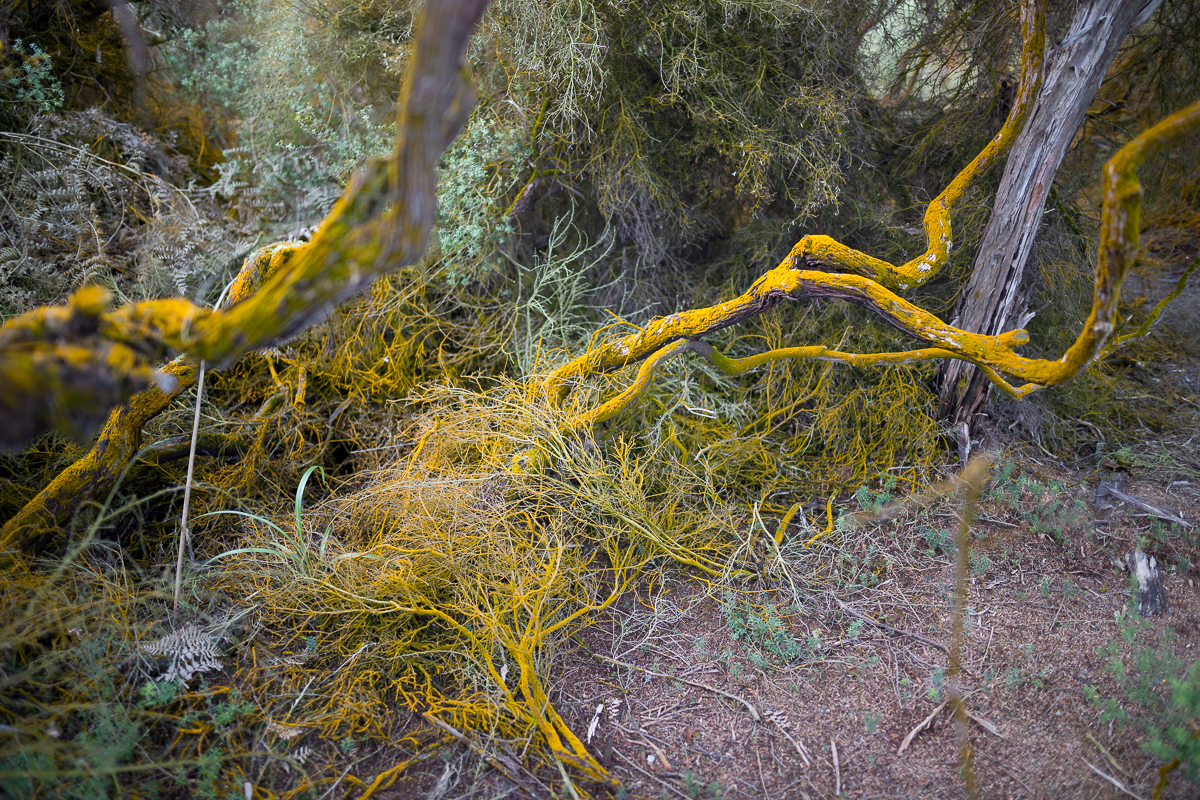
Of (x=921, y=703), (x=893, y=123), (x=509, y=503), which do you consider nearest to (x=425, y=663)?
(x=509, y=503)

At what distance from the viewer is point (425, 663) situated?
2195mm

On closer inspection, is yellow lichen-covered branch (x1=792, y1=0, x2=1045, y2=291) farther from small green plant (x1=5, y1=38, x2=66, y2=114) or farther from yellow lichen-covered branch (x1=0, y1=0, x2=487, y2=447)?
small green plant (x1=5, y1=38, x2=66, y2=114)

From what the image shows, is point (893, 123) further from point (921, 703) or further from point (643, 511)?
point (921, 703)

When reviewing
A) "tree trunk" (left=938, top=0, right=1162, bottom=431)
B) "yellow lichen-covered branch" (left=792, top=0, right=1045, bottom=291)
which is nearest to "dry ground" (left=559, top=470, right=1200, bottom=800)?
"tree trunk" (left=938, top=0, right=1162, bottom=431)

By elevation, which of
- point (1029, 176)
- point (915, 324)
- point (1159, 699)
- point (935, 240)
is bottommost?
point (1159, 699)

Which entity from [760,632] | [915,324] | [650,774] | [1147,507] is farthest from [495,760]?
[1147,507]

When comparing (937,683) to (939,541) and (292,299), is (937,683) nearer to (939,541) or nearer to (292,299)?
(939,541)

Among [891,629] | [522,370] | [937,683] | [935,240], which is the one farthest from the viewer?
[522,370]

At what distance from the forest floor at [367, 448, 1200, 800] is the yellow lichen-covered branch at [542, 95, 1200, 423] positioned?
79cm

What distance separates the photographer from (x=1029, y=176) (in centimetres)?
271

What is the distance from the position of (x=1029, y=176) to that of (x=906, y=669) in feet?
7.23

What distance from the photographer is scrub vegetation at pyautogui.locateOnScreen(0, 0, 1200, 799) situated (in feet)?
6.06

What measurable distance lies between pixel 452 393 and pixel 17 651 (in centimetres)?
186

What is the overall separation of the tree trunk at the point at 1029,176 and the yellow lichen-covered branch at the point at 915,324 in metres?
0.32
